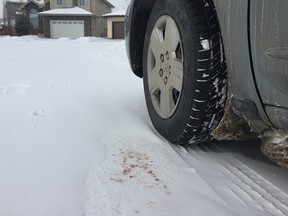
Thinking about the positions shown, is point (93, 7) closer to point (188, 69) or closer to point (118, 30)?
point (118, 30)

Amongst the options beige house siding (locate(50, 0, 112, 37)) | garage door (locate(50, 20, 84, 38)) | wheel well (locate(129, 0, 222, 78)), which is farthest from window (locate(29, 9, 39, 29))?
wheel well (locate(129, 0, 222, 78))

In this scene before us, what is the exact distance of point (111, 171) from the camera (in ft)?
6.68

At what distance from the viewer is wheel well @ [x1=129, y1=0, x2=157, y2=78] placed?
9.61ft

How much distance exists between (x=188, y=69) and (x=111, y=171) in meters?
0.75

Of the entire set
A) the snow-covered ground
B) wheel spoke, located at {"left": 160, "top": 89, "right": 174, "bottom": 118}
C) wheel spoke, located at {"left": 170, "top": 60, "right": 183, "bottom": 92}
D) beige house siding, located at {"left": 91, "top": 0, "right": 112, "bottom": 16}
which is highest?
beige house siding, located at {"left": 91, "top": 0, "right": 112, "bottom": 16}

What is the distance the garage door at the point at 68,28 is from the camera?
1367 inches

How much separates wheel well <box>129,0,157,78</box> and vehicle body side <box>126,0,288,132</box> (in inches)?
42.3

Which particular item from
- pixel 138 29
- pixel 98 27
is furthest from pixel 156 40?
pixel 98 27

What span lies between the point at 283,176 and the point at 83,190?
3.89 ft

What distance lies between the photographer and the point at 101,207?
1.67 m

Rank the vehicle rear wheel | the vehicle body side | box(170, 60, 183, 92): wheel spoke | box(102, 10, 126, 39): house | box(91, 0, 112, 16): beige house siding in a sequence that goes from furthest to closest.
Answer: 1. box(91, 0, 112, 16): beige house siding
2. box(102, 10, 126, 39): house
3. box(170, 60, 183, 92): wheel spoke
4. the vehicle rear wheel
5. the vehicle body side

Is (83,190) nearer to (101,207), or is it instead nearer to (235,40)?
(101,207)

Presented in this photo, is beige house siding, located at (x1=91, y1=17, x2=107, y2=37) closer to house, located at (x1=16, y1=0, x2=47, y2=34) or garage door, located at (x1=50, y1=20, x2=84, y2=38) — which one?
garage door, located at (x1=50, y1=20, x2=84, y2=38)

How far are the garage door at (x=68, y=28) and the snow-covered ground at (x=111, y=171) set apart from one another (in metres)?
32.7
